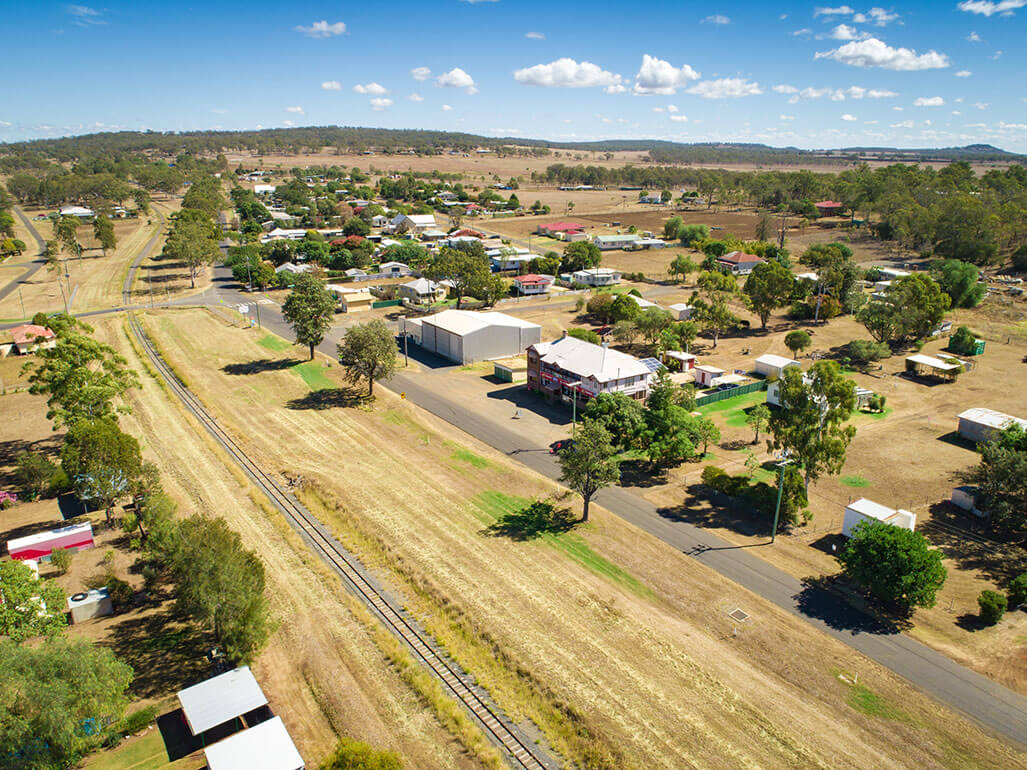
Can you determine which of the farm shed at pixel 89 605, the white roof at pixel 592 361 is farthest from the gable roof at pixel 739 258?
the farm shed at pixel 89 605

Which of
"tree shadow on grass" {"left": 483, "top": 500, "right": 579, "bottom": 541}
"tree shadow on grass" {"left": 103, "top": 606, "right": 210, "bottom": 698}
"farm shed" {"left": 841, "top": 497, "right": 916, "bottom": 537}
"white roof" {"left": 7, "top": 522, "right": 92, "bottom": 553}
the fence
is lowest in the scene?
"tree shadow on grass" {"left": 103, "top": 606, "right": 210, "bottom": 698}

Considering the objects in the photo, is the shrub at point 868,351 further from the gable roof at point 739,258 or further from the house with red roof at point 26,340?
the house with red roof at point 26,340

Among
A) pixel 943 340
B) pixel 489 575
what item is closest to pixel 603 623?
pixel 489 575

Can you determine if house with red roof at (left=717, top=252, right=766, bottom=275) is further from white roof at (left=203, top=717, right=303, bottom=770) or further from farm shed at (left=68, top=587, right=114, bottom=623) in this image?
white roof at (left=203, top=717, right=303, bottom=770)

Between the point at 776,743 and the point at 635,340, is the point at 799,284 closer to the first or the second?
the point at 635,340

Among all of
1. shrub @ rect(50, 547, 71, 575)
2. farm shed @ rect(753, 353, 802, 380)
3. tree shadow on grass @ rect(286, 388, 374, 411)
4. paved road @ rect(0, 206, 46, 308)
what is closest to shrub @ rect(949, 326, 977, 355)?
farm shed @ rect(753, 353, 802, 380)

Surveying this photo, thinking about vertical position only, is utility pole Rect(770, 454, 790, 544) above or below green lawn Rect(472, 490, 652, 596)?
above

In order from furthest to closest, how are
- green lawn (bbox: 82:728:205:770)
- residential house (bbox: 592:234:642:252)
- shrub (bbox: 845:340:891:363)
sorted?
1. residential house (bbox: 592:234:642:252)
2. shrub (bbox: 845:340:891:363)
3. green lawn (bbox: 82:728:205:770)
